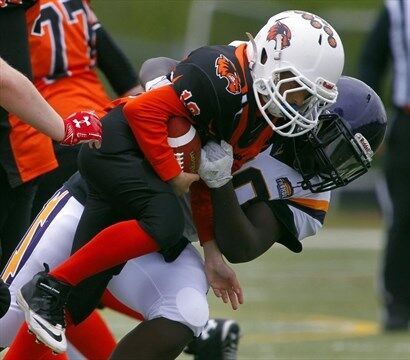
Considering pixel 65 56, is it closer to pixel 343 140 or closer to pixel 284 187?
pixel 284 187

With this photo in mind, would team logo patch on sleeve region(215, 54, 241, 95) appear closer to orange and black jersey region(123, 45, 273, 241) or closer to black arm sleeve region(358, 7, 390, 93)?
orange and black jersey region(123, 45, 273, 241)

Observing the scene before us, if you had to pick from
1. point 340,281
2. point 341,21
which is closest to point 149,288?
point 340,281

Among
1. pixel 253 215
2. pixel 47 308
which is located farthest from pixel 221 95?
pixel 47 308

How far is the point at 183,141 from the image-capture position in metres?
4.09

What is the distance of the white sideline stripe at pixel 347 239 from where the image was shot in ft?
38.6

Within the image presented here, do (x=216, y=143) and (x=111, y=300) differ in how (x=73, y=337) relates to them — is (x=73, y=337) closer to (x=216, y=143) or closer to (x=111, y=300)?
(x=111, y=300)

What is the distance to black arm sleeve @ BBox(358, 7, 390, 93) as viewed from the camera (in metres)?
7.69

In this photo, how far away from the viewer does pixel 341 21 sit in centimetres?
1448

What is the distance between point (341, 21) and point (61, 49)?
9.51m

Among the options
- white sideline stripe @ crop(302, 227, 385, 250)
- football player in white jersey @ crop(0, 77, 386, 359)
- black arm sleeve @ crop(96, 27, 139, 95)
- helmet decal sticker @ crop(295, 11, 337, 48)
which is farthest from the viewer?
white sideline stripe @ crop(302, 227, 385, 250)

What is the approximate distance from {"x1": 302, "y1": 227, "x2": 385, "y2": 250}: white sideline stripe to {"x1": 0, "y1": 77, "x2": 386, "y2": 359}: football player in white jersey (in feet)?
23.8

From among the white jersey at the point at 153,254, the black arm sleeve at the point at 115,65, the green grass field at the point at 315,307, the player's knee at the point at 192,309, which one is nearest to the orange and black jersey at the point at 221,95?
the white jersey at the point at 153,254

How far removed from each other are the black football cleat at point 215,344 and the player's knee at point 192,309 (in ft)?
2.92

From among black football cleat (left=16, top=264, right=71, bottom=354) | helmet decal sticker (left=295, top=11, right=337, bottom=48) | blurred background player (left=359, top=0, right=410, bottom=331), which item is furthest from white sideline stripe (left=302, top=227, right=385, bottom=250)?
black football cleat (left=16, top=264, right=71, bottom=354)
